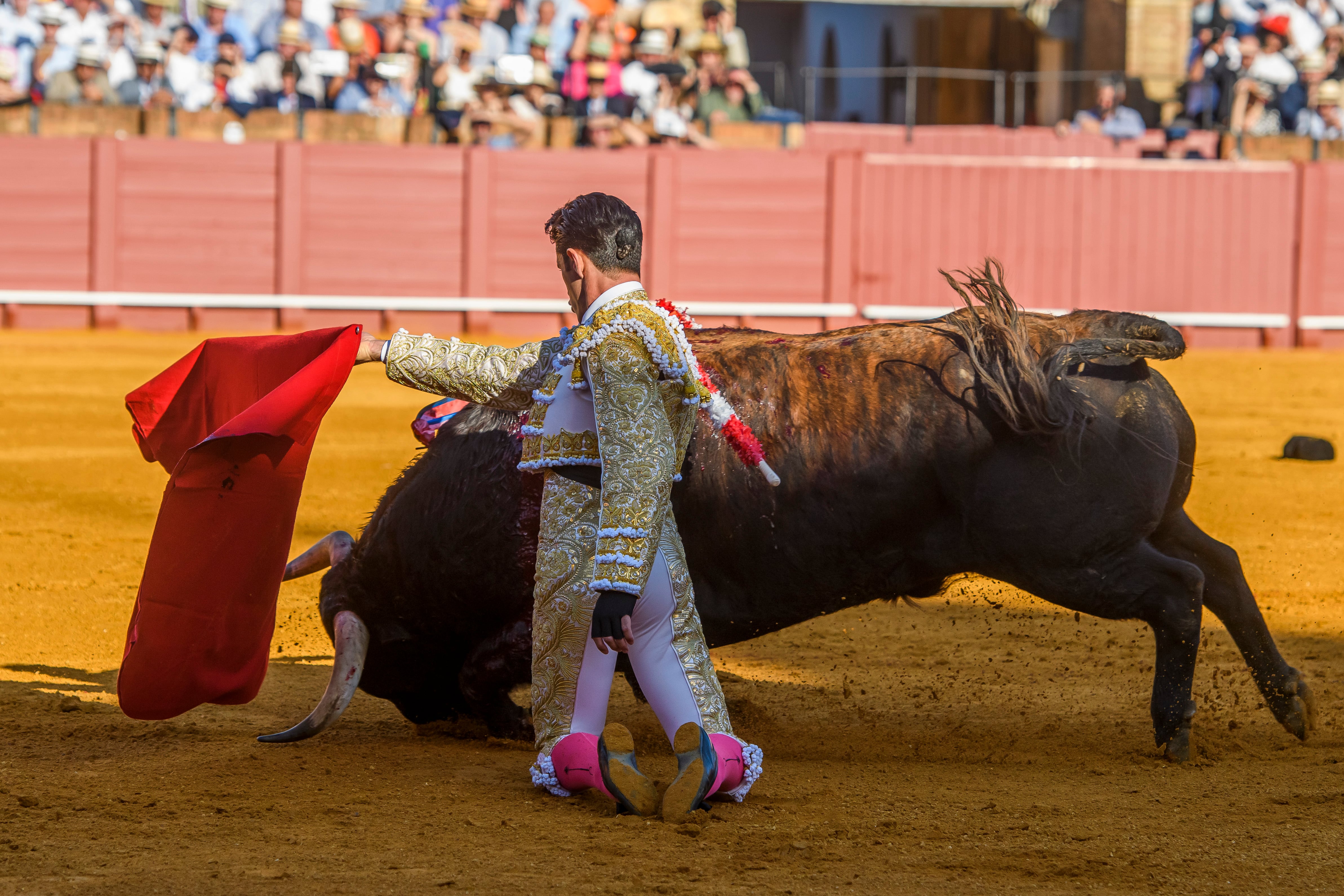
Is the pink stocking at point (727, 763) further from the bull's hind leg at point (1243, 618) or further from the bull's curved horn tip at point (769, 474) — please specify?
the bull's hind leg at point (1243, 618)

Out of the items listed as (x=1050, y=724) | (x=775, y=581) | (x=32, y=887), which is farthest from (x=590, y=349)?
(x=1050, y=724)

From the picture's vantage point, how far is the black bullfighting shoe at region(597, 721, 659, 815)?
2.48 metres

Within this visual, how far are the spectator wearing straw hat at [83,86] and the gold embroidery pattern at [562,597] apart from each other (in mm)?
10620

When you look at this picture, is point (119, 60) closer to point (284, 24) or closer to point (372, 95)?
point (284, 24)

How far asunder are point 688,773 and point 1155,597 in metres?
1.09

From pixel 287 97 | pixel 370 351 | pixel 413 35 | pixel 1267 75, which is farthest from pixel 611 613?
pixel 1267 75

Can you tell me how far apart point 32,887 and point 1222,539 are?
14.9ft

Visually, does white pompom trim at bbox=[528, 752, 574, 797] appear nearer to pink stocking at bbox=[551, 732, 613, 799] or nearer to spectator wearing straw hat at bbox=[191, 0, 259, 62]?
pink stocking at bbox=[551, 732, 613, 799]

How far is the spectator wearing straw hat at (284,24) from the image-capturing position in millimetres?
12133

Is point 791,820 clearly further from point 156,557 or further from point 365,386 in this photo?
point 365,386

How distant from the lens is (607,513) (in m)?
2.44

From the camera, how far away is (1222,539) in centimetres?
559

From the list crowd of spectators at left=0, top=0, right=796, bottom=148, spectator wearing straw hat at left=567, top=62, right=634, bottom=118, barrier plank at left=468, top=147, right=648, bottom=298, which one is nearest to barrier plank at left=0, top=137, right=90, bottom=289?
crowd of spectators at left=0, top=0, right=796, bottom=148

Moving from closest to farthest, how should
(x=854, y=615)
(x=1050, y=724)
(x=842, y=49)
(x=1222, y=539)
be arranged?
(x=1050, y=724), (x=854, y=615), (x=1222, y=539), (x=842, y=49)
